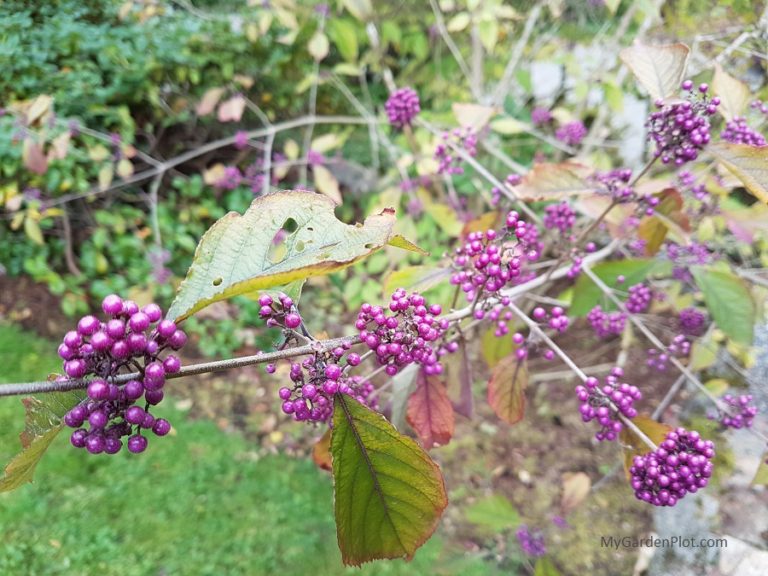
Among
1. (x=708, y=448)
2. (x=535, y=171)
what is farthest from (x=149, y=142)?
(x=708, y=448)

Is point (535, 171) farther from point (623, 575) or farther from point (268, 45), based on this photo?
point (268, 45)

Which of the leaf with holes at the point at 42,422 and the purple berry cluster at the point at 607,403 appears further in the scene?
the purple berry cluster at the point at 607,403

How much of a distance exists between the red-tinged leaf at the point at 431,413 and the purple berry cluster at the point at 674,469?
1.22 feet

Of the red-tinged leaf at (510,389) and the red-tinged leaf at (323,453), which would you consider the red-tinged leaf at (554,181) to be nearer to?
the red-tinged leaf at (510,389)

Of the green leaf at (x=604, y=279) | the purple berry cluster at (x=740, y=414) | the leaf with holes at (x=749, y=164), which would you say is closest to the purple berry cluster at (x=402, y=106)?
the green leaf at (x=604, y=279)

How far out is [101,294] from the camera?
3406mm

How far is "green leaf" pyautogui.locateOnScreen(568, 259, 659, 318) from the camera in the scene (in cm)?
150

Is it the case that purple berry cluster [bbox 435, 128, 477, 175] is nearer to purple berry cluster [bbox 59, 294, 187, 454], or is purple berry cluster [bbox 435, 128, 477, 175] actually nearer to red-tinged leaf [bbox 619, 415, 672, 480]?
red-tinged leaf [bbox 619, 415, 672, 480]

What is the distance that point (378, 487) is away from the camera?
2.41 ft

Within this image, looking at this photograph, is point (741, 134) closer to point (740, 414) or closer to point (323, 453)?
point (740, 414)

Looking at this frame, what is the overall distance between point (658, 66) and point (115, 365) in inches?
43.6

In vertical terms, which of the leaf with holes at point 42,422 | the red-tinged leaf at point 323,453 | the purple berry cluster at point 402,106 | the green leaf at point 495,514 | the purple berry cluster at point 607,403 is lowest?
the green leaf at point 495,514

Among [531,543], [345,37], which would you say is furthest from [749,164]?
[345,37]

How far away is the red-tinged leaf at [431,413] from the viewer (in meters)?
1.11
